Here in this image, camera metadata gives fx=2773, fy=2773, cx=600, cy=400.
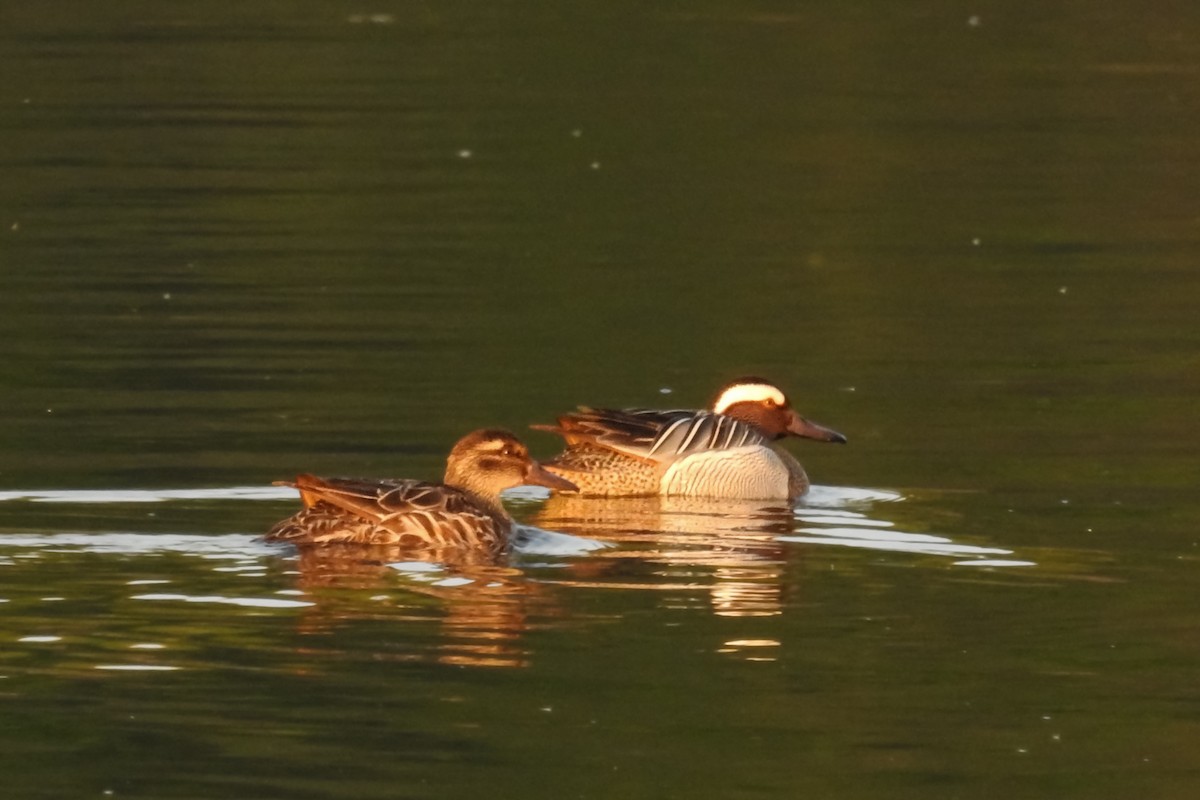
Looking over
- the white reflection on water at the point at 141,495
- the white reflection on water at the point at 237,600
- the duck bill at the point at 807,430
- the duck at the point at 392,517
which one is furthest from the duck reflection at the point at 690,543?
the white reflection on water at the point at 141,495

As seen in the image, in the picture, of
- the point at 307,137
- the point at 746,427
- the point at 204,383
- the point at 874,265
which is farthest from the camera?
the point at 307,137

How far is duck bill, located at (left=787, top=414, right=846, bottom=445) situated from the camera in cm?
1581

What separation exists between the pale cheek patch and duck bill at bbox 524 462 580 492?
87.4 inches

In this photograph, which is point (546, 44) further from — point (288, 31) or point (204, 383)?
point (204, 383)

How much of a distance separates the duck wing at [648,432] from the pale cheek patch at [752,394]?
598 mm

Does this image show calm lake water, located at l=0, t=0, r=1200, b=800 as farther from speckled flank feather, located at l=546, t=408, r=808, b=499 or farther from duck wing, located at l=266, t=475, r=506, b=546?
speckled flank feather, located at l=546, t=408, r=808, b=499

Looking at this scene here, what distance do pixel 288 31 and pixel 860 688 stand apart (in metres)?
28.9

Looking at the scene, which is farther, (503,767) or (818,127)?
(818,127)

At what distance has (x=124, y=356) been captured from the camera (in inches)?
693

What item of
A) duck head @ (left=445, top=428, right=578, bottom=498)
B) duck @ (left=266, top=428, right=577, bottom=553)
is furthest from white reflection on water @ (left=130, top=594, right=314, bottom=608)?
duck head @ (left=445, top=428, right=578, bottom=498)

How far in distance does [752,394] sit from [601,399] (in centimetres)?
146

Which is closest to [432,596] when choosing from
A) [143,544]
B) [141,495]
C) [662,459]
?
[143,544]

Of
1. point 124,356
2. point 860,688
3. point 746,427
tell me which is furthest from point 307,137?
point 860,688

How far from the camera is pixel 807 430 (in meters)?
16.0
